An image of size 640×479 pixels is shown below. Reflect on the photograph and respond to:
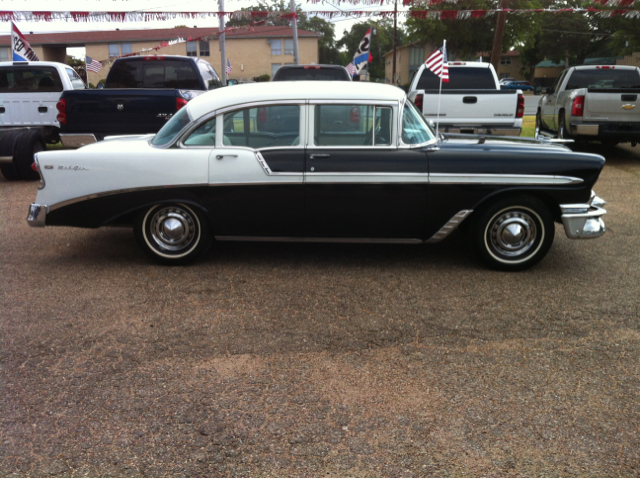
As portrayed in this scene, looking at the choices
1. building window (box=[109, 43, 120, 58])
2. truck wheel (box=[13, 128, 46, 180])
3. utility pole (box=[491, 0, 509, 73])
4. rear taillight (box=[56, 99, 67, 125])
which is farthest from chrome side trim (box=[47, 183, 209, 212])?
building window (box=[109, 43, 120, 58])

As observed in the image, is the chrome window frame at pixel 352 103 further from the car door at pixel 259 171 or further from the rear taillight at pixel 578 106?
the rear taillight at pixel 578 106

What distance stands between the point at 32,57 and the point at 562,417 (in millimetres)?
18489

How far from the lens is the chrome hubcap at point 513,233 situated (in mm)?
5707

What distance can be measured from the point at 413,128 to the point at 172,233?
236 centimetres

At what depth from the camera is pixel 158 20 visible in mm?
18750

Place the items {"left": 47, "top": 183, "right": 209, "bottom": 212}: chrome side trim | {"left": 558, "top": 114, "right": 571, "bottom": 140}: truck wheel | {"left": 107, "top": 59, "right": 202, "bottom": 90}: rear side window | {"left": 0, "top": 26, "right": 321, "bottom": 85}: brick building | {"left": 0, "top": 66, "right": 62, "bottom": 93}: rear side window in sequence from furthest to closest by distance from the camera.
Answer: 1. {"left": 0, "top": 26, "right": 321, "bottom": 85}: brick building
2. {"left": 558, "top": 114, "right": 571, "bottom": 140}: truck wheel
3. {"left": 0, "top": 66, "right": 62, "bottom": 93}: rear side window
4. {"left": 107, "top": 59, "right": 202, "bottom": 90}: rear side window
5. {"left": 47, "top": 183, "right": 209, "bottom": 212}: chrome side trim

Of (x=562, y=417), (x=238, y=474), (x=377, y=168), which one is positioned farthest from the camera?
(x=377, y=168)

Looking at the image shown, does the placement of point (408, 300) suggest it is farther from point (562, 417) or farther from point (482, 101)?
point (482, 101)

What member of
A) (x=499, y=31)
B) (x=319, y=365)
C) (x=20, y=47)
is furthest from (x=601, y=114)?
(x=20, y=47)

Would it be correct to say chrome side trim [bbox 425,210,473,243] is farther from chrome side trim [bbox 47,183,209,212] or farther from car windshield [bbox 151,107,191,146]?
car windshield [bbox 151,107,191,146]

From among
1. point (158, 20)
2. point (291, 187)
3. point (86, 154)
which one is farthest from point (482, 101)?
point (158, 20)

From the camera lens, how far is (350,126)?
5.79 m

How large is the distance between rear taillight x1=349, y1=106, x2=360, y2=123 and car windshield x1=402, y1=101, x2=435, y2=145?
41cm

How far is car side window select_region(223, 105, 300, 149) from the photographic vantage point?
5.75 m
